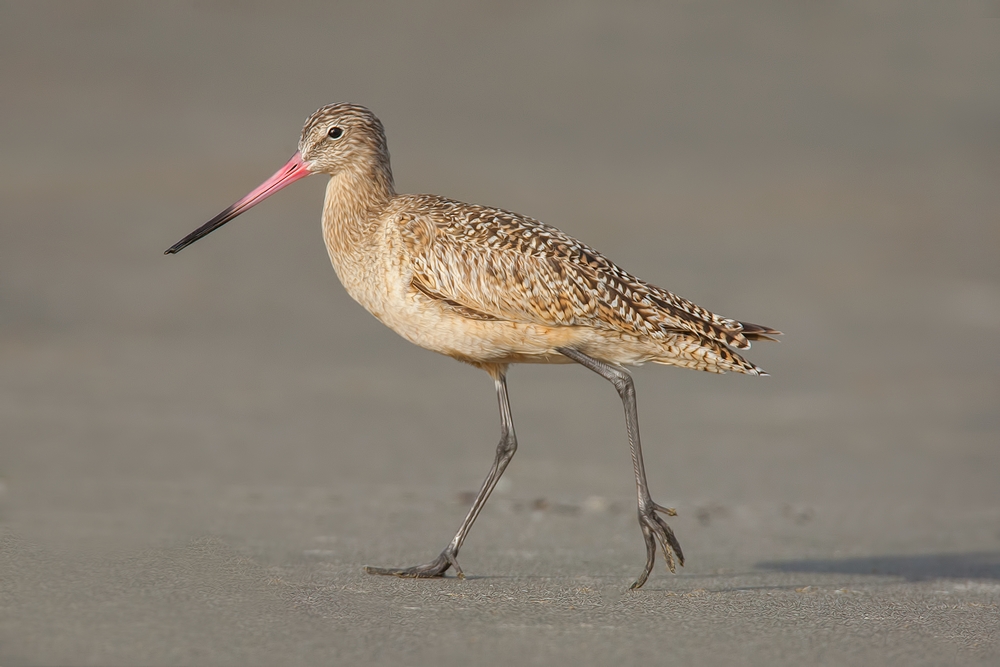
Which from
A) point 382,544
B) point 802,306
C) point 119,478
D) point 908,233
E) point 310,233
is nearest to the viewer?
point 382,544

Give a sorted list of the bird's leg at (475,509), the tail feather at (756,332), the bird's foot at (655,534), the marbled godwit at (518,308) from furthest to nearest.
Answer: the tail feather at (756,332) → the marbled godwit at (518,308) → the bird's leg at (475,509) → the bird's foot at (655,534)

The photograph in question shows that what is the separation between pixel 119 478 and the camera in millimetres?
8102

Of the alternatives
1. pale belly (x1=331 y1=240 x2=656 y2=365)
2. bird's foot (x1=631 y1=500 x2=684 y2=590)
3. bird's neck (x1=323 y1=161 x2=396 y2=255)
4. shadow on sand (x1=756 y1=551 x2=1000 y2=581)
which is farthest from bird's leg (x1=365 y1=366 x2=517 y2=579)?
shadow on sand (x1=756 y1=551 x2=1000 y2=581)

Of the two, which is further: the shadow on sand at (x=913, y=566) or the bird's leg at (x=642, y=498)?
the shadow on sand at (x=913, y=566)

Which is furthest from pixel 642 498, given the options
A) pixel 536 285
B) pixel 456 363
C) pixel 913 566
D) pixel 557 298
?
pixel 456 363

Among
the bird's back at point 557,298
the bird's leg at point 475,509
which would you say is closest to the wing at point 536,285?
the bird's back at point 557,298

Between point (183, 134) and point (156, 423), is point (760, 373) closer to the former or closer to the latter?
point (156, 423)

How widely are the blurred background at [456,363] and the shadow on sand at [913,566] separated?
45 millimetres

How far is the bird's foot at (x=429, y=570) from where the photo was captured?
19.7ft

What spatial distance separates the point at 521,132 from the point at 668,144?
2.22m

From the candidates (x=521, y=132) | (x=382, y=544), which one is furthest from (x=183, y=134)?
(x=382, y=544)

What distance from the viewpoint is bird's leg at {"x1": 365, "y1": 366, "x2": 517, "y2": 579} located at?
19.8 feet

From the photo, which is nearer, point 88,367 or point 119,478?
point 119,478

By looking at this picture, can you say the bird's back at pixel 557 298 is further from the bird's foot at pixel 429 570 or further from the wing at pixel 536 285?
the bird's foot at pixel 429 570
